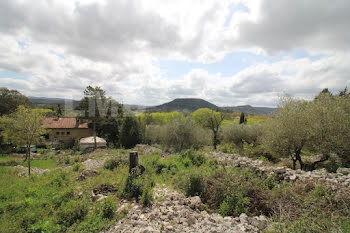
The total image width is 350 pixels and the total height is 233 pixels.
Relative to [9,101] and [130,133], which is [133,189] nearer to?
[130,133]

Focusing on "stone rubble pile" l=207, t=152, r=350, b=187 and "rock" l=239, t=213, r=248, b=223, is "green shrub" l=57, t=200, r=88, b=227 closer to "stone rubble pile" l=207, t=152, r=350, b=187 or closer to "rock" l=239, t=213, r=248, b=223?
"rock" l=239, t=213, r=248, b=223

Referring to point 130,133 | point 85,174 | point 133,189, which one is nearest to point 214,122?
point 130,133

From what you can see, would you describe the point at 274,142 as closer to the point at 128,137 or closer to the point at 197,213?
the point at 197,213

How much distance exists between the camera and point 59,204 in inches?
199

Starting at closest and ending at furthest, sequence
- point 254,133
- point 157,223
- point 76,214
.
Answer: point 157,223
point 76,214
point 254,133

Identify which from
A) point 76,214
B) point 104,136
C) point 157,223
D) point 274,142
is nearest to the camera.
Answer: point 157,223

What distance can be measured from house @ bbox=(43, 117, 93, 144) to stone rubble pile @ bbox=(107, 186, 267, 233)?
2956 cm

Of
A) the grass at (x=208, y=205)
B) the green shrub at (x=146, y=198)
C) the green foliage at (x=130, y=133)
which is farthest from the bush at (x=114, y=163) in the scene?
the green foliage at (x=130, y=133)

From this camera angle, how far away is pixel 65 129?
98.6 feet

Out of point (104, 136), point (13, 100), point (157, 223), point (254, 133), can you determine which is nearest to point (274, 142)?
point (157, 223)

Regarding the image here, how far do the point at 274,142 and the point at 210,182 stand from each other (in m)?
6.58

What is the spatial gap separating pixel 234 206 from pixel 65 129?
34.2 metres

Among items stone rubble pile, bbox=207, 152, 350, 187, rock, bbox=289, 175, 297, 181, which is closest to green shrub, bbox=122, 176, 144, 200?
stone rubble pile, bbox=207, 152, 350, 187

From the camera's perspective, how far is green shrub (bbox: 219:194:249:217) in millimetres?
4316
